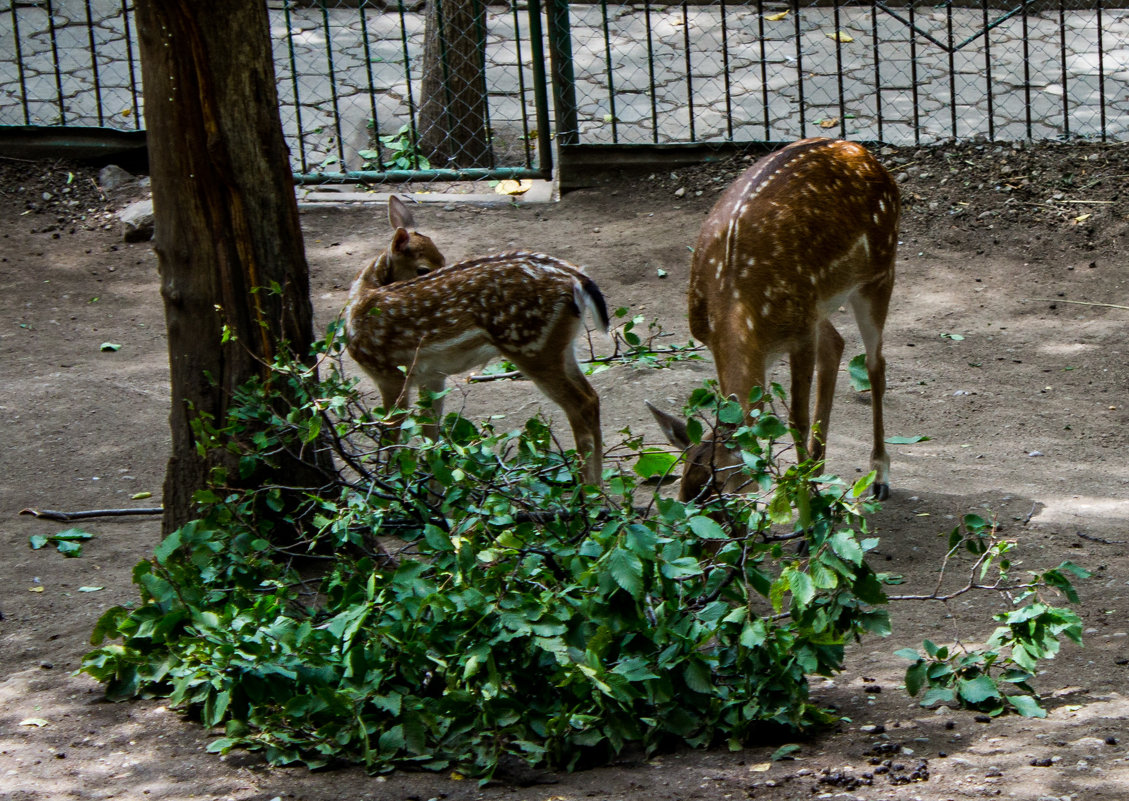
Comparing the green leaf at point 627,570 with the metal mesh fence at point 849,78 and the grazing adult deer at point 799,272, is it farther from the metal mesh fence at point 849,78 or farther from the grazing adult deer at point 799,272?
the metal mesh fence at point 849,78

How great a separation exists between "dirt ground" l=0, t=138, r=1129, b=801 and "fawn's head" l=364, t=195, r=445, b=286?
A: 95 cm

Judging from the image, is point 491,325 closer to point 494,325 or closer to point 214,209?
point 494,325

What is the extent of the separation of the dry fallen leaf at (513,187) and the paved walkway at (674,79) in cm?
41

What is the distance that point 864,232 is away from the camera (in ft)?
21.0

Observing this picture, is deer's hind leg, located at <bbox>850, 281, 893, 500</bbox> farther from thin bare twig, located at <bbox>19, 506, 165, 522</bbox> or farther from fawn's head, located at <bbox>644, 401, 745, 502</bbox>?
thin bare twig, located at <bbox>19, 506, 165, 522</bbox>

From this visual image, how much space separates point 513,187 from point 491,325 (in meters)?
4.88

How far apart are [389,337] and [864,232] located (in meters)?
2.37

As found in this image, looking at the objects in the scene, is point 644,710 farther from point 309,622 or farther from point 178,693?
point 178,693

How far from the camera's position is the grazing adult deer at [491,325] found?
6.26 metres

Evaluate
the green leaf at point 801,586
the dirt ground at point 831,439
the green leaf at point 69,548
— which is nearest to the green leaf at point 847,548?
the green leaf at point 801,586

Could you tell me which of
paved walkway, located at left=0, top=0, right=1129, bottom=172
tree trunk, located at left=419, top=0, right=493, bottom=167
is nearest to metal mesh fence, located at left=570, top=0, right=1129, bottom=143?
paved walkway, located at left=0, top=0, right=1129, bottom=172

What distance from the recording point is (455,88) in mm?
11055

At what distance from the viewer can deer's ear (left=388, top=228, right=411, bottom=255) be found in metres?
6.99

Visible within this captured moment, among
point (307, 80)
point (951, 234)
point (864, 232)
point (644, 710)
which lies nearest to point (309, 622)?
point (644, 710)
